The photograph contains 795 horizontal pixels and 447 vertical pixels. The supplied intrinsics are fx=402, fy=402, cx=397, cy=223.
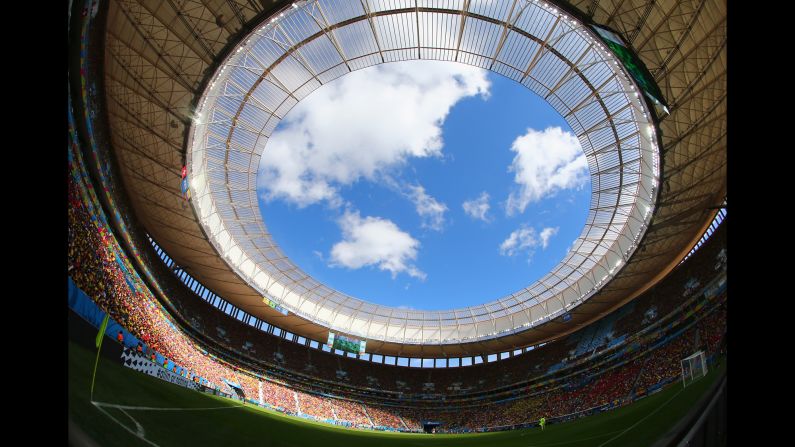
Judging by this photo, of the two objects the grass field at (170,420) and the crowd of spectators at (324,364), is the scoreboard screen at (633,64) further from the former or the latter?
the grass field at (170,420)

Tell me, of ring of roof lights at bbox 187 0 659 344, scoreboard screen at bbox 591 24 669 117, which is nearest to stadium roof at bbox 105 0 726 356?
ring of roof lights at bbox 187 0 659 344

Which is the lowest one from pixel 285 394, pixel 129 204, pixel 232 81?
pixel 285 394

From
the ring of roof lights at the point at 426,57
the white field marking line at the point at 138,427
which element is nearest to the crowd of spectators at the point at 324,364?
the ring of roof lights at the point at 426,57

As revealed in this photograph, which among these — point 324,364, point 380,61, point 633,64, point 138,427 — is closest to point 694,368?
point 633,64

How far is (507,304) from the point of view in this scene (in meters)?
49.7

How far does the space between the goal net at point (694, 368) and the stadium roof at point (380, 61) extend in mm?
11189

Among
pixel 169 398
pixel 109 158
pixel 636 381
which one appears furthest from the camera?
pixel 636 381

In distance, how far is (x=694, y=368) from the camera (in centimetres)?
2550

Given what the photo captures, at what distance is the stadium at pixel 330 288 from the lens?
2073 centimetres

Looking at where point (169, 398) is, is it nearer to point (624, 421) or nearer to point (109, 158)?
point (109, 158)

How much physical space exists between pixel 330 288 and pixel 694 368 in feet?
117
